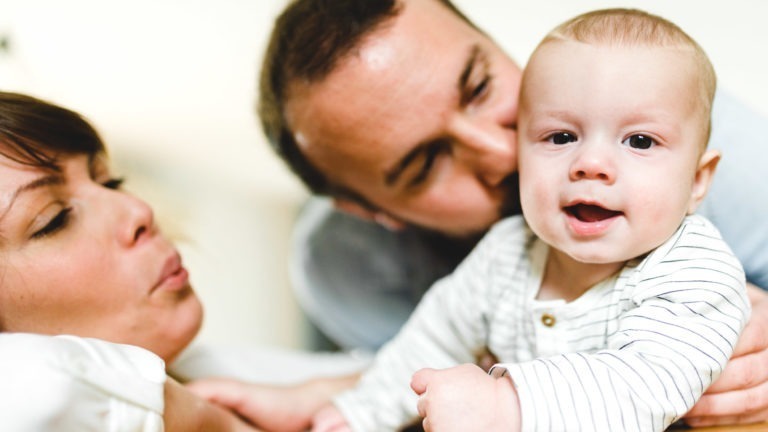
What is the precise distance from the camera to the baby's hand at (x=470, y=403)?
57 cm

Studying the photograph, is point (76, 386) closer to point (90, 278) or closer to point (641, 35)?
point (90, 278)

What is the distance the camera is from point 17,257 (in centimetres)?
74

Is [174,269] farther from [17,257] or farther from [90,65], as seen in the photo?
[90,65]

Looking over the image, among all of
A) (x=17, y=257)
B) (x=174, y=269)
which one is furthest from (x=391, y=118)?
(x=17, y=257)

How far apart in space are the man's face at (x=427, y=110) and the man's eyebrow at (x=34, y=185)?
1.30 ft

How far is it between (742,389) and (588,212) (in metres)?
0.26

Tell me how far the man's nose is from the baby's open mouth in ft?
0.88

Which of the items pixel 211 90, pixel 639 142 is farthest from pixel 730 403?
pixel 211 90

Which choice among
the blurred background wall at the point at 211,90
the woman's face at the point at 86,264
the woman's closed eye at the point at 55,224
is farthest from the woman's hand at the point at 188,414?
the blurred background wall at the point at 211,90

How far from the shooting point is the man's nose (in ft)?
3.15

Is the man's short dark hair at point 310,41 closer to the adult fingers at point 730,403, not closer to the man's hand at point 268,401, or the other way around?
the man's hand at point 268,401

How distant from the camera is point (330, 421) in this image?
96cm

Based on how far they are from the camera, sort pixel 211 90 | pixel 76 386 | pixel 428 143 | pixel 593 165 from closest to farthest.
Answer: pixel 76 386, pixel 593 165, pixel 428 143, pixel 211 90

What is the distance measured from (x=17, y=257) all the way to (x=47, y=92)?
138 centimetres
